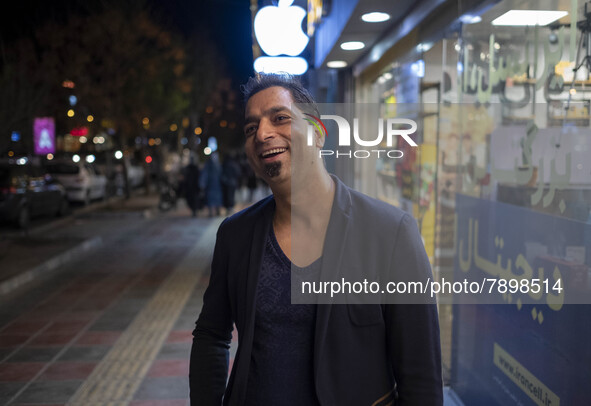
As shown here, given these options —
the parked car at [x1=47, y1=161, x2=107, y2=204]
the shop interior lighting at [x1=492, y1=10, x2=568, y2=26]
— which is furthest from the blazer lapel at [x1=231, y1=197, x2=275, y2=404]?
the parked car at [x1=47, y1=161, x2=107, y2=204]

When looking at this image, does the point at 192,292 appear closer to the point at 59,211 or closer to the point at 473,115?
the point at 473,115

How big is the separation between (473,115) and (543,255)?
125cm

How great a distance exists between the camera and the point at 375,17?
239 inches

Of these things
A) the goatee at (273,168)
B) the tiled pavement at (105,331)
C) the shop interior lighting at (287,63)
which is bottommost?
the tiled pavement at (105,331)

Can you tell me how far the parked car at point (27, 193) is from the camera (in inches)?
608

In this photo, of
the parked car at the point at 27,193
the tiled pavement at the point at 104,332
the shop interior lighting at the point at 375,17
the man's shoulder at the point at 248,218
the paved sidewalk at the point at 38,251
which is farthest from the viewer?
the parked car at the point at 27,193

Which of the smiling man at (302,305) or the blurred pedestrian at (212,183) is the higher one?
the smiling man at (302,305)

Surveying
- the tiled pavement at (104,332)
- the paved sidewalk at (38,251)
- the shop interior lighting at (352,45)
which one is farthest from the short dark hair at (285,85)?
the paved sidewalk at (38,251)

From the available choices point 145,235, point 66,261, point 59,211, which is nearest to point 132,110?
point 59,211

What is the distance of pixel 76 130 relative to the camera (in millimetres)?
25031

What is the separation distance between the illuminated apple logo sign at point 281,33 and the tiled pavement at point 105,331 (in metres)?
3.77

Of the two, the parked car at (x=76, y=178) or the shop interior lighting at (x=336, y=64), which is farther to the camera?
the parked car at (x=76, y=178)

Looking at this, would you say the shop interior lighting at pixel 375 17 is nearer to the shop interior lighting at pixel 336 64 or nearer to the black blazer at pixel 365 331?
the shop interior lighting at pixel 336 64

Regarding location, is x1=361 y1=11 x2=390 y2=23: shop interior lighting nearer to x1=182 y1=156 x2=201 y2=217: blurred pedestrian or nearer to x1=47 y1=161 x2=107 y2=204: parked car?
x1=182 y1=156 x2=201 y2=217: blurred pedestrian
